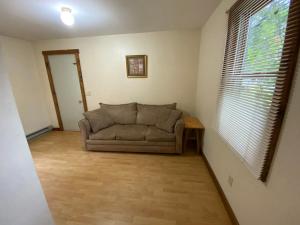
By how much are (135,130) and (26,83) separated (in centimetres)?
304

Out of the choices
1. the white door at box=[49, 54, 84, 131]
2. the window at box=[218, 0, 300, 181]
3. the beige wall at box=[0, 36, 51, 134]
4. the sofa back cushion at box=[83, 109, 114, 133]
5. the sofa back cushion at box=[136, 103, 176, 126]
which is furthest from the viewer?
the white door at box=[49, 54, 84, 131]

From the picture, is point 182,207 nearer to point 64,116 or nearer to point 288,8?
point 288,8

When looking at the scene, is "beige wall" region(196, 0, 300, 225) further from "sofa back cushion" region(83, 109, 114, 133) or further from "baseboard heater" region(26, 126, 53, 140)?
"baseboard heater" region(26, 126, 53, 140)

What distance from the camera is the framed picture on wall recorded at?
Answer: 11.0 ft

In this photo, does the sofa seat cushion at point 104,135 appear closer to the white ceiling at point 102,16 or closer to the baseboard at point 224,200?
the baseboard at point 224,200

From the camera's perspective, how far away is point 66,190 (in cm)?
201

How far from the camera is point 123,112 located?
3357 mm

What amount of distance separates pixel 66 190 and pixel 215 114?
239 cm

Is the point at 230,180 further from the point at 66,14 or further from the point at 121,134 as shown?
the point at 66,14

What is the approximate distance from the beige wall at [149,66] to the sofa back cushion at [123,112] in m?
0.30

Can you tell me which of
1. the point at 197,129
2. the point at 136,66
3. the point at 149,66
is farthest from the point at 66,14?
the point at 197,129

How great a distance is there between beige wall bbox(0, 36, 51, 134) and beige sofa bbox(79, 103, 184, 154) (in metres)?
1.79

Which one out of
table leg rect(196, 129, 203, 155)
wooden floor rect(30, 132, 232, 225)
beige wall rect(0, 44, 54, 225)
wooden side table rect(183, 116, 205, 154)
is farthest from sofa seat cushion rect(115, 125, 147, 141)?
beige wall rect(0, 44, 54, 225)

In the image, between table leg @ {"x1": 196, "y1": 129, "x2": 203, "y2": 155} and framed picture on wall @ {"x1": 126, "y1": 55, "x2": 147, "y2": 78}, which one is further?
framed picture on wall @ {"x1": 126, "y1": 55, "x2": 147, "y2": 78}
